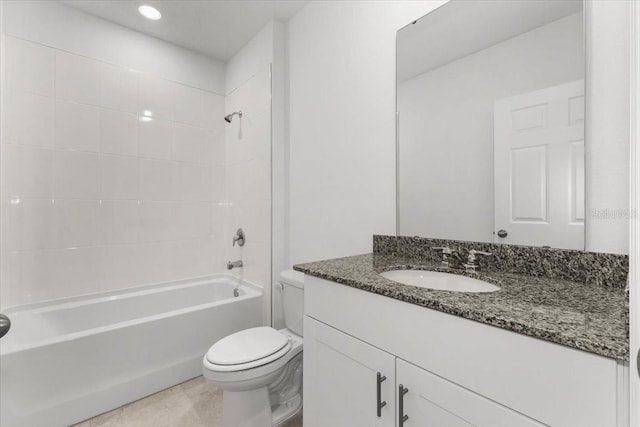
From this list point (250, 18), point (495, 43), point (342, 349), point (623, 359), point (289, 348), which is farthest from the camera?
point (250, 18)

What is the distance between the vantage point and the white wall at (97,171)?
1.91 m

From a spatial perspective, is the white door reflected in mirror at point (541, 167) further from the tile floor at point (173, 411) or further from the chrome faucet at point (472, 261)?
the tile floor at point (173, 411)

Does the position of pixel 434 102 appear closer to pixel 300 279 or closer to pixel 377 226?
pixel 377 226

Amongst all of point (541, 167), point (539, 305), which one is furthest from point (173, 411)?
point (541, 167)

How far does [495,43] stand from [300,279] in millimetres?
1451

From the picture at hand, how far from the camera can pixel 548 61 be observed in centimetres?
106

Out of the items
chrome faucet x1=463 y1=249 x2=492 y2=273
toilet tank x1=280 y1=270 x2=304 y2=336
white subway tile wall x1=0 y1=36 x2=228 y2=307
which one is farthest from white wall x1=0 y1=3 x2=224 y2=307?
chrome faucet x1=463 y1=249 x2=492 y2=273

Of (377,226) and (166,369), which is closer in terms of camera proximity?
(377,226)

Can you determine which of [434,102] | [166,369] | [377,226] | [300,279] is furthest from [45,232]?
[434,102]

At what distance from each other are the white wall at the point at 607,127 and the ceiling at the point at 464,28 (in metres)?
0.11

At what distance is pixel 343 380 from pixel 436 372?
14.6 inches

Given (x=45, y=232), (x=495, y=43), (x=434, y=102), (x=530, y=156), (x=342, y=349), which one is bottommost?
(x=342, y=349)

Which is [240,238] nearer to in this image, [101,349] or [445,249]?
[101,349]

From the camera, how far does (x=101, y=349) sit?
168 cm
